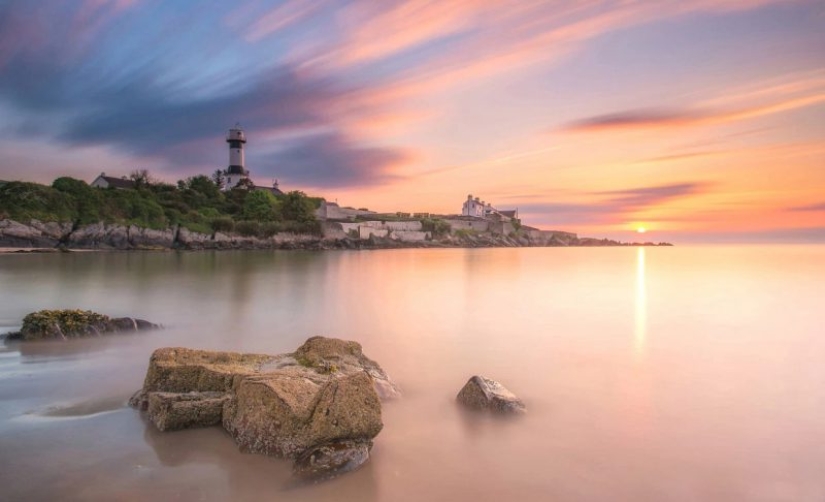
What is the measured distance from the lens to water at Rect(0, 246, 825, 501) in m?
3.76

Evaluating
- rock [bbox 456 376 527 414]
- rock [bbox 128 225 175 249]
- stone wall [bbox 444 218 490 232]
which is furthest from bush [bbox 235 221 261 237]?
rock [bbox 456 376 527 414]

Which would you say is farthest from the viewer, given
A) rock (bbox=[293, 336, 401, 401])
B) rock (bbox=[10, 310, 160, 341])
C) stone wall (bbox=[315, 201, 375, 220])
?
stone wall (bbox=[315, 201, 375, 220])

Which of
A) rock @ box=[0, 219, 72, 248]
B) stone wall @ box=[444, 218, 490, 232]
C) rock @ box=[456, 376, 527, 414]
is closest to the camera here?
rock @ box=[456, 376, 527, 414]

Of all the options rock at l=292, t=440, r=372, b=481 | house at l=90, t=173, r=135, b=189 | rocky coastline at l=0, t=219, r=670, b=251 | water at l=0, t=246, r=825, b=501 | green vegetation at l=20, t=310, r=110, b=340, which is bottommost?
water at l=0, t=246, r=825, b=501

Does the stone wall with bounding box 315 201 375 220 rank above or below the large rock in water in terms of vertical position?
above

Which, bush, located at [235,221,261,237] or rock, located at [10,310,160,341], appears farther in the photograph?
bush, located at [235,221,261,237]

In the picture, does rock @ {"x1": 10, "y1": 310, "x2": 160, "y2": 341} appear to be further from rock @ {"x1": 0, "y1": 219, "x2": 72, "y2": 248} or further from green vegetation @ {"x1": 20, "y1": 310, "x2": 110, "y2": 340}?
rock @ {"x1": 0, "y1": 219, "x2": 72, "y2": 248}

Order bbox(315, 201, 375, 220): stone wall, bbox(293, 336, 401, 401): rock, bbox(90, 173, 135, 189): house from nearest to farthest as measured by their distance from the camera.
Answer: bbox(293, 336, 401, 401): rock → bbox(90, 173, 135, 189): house → bbox(315, 201, 375, 220): stone wall

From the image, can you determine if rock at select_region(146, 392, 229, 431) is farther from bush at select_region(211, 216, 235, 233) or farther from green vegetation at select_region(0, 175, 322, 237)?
bush at select_region(211, 216, 235, 233)

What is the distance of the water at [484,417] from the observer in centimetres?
376

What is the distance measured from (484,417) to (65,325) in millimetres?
7661

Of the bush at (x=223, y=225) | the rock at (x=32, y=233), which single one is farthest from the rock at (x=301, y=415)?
the bush at (x=223, y=225)

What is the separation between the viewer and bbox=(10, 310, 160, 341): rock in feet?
26.6


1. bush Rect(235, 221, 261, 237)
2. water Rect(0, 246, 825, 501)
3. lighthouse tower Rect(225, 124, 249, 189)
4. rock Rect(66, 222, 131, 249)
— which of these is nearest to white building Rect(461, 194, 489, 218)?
lighthouse tower Rect(225, 124, 249, 189)
